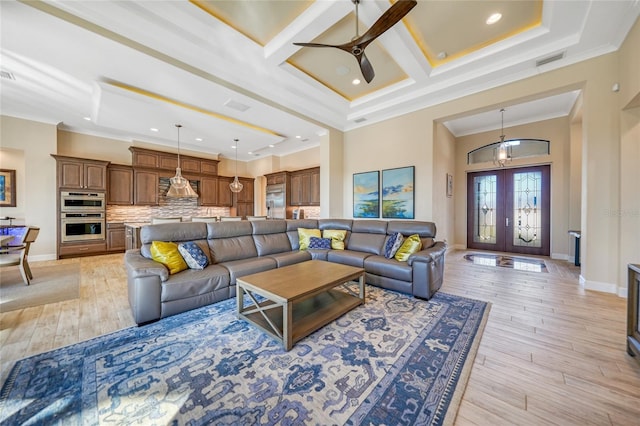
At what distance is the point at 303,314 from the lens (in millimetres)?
2432

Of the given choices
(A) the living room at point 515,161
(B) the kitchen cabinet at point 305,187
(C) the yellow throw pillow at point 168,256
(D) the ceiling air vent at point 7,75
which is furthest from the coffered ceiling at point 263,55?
(C) the yellow throw pillow at point 168,256

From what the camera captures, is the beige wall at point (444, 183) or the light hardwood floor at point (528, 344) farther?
the beige wall at point (444, 183)

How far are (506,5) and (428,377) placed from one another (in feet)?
13.1

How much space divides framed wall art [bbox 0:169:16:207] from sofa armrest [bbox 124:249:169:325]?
5.62 meters

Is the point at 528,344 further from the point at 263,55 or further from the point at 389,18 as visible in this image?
the point at 263,55

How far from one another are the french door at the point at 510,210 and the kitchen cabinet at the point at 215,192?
311 inches

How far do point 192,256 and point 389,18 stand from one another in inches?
134

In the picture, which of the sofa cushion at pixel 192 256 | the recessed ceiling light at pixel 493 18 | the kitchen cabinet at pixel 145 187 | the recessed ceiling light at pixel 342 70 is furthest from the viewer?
the kitchen cabinet at pixel 145 187

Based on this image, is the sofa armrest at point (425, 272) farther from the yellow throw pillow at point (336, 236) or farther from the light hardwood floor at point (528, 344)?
the yellow throw pillow at point (336, 236)

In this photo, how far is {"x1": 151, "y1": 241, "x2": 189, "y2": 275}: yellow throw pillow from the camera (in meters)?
2.83

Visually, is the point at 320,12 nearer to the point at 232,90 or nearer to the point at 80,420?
the point at 232,90

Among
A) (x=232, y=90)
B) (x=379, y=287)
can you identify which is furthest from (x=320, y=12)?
(x=379, y=287)

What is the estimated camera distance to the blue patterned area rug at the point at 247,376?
1.38 metres

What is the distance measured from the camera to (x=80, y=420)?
133 cm
